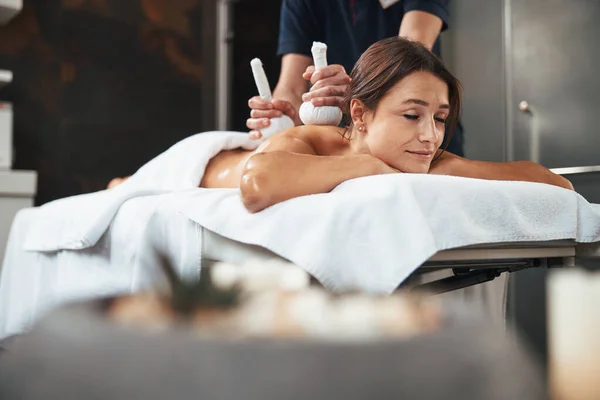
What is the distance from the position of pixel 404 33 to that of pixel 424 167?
2.29ft

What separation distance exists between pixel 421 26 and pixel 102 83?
234 centimetres

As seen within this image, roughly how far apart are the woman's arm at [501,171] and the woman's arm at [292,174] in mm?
240

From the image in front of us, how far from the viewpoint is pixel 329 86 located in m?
1.72

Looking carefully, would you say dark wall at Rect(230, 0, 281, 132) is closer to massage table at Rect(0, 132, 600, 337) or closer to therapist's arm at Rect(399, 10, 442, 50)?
therapist's arm at Rect(399, 10, 442, 50)

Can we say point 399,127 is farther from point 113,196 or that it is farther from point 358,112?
point 113,196

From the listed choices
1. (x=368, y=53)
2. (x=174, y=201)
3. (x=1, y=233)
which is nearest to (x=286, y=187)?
(x=174, y=201)

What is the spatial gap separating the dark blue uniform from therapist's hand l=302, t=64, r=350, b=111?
629 mm

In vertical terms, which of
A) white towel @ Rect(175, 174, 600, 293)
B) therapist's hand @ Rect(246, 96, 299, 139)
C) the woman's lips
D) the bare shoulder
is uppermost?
therapist's hand @ Rect(246, 96, 299, 139)

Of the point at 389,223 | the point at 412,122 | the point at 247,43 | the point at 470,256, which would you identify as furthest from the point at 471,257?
the point at 247,43

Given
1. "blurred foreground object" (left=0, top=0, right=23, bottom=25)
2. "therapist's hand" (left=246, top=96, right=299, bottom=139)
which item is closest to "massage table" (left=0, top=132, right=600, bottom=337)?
"therapist's hand" (left=246, top=96, right=299, bottom=139)

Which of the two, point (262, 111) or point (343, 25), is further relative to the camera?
point (343, 25)

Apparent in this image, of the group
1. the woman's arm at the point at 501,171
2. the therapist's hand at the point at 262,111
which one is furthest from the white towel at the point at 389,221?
the therapist's hand at the point at 262,111

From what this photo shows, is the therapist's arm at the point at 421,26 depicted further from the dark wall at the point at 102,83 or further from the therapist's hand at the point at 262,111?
the dark wall at the point at 102,83

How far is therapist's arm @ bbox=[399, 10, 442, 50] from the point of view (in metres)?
2.04
